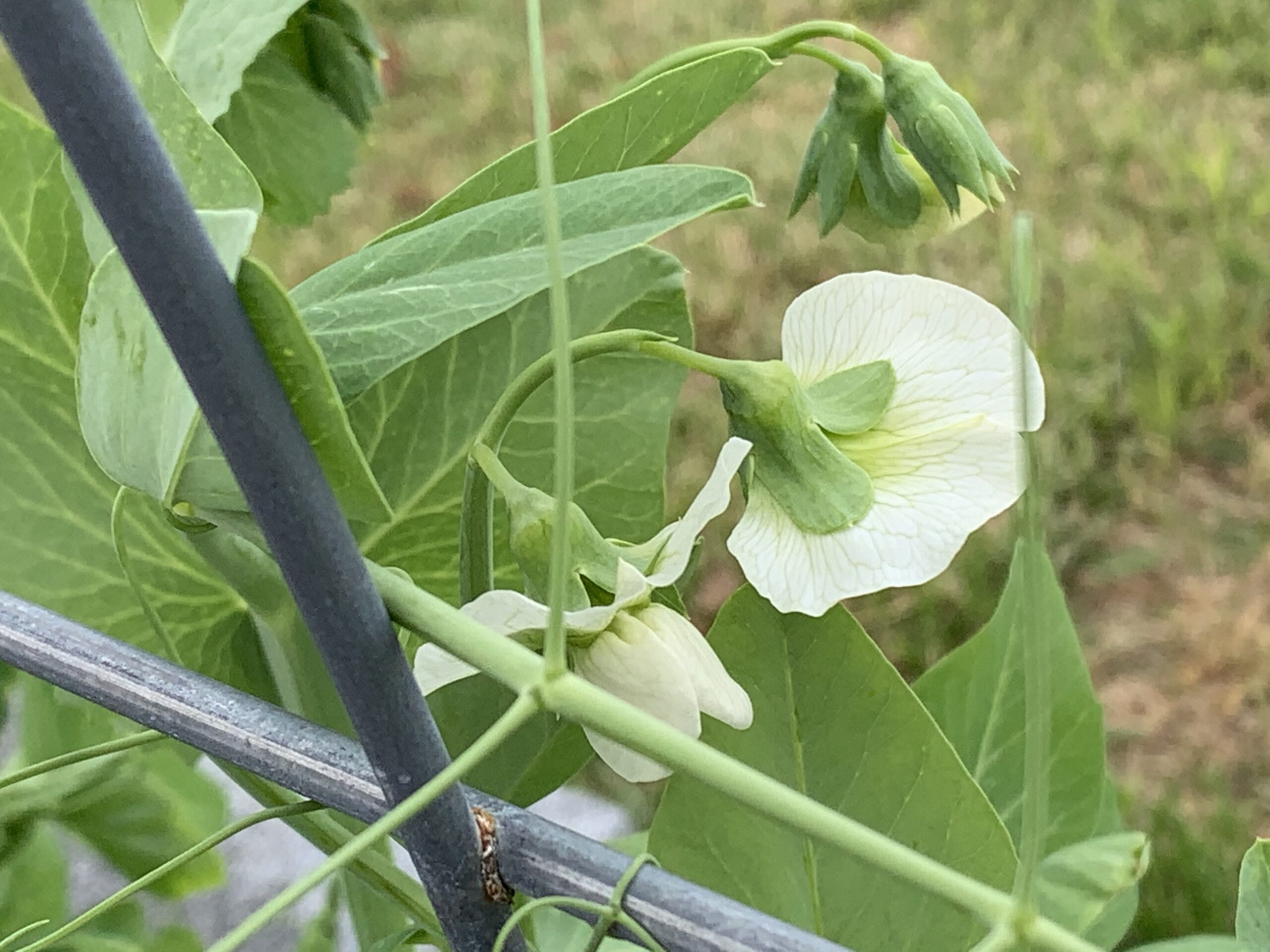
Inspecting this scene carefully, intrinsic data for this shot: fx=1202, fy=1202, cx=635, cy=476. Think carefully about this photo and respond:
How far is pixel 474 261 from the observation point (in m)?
0.20

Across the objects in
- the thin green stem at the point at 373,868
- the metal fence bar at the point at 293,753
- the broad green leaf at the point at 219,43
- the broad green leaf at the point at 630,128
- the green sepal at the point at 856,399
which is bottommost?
the thin green stem at the point at 373,868

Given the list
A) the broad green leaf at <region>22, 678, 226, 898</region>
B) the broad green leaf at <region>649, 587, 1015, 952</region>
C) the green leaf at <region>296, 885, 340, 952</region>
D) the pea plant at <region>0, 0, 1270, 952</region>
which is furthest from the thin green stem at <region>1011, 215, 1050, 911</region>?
the broad green leaf at <region>22, 678, 226, 898</region>

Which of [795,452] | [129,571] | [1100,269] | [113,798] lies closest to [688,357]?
[795,452]

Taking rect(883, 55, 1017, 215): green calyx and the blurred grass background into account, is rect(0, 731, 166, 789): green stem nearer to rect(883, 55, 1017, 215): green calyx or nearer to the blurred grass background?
rect(883, 55, 1017, 215): green calyx

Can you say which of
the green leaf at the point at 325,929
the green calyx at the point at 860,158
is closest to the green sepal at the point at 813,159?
the green calyx at the point at 860,158

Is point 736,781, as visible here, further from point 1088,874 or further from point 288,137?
point 288,137

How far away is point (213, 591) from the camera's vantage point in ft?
0.93

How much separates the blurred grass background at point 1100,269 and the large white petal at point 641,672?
0.51 m

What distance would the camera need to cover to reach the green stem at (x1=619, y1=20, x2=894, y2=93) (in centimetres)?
24

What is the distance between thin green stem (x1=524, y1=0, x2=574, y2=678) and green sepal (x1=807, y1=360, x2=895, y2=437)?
77mm

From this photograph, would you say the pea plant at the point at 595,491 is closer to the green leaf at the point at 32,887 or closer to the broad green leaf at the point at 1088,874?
the broad green leaf at the point at 1088,874

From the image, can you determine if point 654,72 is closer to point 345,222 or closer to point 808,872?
point 808,872

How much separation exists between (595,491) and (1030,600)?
17 cm

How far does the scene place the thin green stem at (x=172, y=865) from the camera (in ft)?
0.61
